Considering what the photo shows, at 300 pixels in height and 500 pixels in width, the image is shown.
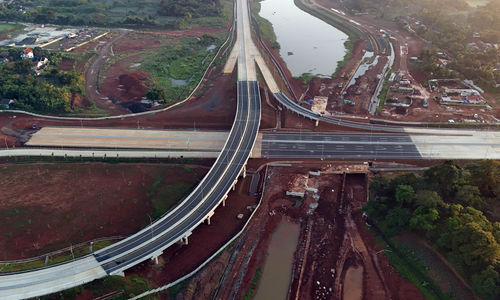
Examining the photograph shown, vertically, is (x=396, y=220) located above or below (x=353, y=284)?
above

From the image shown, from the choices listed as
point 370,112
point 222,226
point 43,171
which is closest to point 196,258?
point 222,226

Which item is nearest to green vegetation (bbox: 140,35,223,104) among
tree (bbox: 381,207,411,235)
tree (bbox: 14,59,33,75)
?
tree (bbox: 14,59,33,75)

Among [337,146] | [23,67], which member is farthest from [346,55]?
[23,67]

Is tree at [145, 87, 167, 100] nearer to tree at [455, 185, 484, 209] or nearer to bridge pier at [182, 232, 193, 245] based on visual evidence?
bridge pier at [182, 232, 193, 245]

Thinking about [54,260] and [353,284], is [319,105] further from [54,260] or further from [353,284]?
[54,260]

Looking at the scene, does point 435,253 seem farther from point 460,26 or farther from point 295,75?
point 460,26

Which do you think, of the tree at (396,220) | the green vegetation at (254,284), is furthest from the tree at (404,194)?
the green vegetation at (254,284)

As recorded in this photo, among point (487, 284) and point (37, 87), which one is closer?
point (487, 284)
